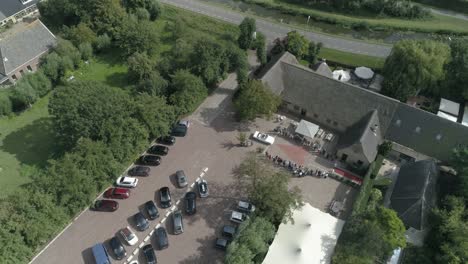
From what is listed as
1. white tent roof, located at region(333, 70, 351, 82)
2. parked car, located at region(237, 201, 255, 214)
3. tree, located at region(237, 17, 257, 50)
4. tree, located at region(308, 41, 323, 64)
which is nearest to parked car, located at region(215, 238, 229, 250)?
parked car, located at region(237, 201, 255, 214)

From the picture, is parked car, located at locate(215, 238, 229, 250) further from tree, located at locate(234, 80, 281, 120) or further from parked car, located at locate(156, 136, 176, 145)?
tree, located at locate(234, 80, 281, 120)

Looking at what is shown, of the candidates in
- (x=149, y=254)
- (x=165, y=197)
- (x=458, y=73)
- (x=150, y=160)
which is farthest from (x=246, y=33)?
(x=149, y=254)

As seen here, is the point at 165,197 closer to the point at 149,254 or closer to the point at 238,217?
the point at 149,254

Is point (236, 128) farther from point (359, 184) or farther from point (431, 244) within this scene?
point (431, 244)

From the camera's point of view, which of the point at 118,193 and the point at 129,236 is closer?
the point at 129,236

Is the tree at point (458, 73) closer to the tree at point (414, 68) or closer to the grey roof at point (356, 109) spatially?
the tree at point (414, 68)

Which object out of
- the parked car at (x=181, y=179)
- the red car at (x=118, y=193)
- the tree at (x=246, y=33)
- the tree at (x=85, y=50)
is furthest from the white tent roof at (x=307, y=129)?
the tree at (x=85, y=50)

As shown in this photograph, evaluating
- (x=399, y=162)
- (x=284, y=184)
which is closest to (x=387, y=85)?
(x=399, y=162)
